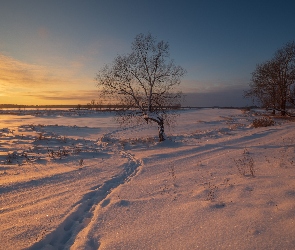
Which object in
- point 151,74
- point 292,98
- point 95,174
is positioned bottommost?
point 95,174

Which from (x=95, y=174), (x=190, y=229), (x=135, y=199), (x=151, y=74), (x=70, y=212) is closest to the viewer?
(x=190, y=229)

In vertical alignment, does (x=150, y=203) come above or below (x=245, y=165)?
below

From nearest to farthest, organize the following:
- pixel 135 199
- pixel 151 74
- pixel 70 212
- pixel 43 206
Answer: pixel 70 212 → pixel 43 206 → pixel 135 199 → pixel 151 74

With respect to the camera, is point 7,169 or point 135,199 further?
point 7,169

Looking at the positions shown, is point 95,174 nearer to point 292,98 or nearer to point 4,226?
point 4,226

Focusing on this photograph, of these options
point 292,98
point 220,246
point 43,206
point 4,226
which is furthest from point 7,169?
point 292,98

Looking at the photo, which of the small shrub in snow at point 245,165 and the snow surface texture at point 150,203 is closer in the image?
the snow surface texture at point 150,203

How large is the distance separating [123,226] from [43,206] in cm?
213

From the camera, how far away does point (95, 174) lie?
786 centimetres

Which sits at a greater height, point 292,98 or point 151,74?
point 151,74

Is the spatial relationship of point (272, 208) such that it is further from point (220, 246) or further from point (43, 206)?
point (43, 206)

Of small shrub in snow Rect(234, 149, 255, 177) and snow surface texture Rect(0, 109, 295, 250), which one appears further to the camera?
small shrub in snow Rect(234, 149, 255, 177)

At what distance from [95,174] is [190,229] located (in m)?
4.76

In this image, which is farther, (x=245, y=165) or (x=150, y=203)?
(x=245, y=165)
